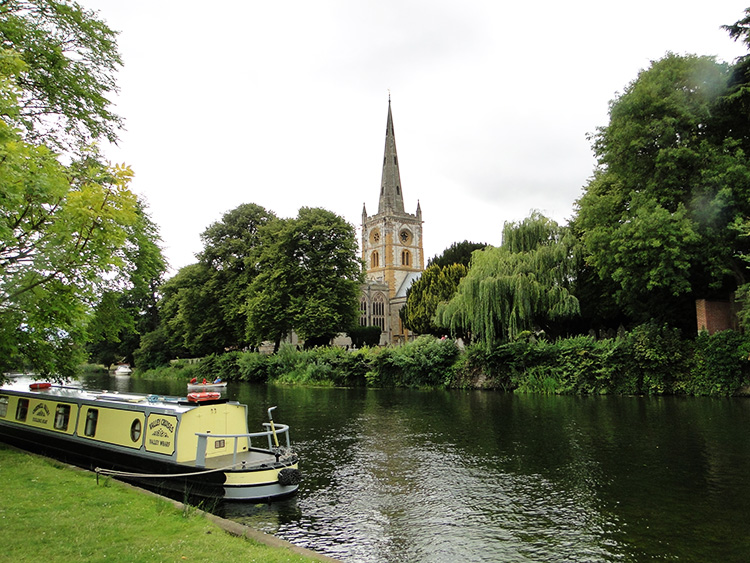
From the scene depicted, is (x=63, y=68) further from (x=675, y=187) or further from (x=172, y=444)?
(x=675, y=187)

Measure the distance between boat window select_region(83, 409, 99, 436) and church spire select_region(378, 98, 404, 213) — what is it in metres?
82.7

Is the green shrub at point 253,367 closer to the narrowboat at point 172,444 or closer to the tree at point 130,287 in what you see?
the tree at point 130,287

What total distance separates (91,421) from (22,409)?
4.44 m

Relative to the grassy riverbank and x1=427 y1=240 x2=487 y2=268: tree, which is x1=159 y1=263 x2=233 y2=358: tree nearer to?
x1=427 y1=240 x2=487 y2=268: tree

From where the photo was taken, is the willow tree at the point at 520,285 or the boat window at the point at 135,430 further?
the willow tree at the point at 520,285

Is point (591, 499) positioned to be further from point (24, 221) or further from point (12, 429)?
point (12, 429)

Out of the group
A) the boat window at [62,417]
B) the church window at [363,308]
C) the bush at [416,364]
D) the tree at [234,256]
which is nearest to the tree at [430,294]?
the bush at [416,364]

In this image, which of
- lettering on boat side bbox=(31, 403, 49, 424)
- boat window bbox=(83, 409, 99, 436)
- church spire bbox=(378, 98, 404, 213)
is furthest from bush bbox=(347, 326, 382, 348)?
boat window bbox=(83, 409, 99, 436)

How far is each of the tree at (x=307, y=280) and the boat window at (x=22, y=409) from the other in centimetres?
2843

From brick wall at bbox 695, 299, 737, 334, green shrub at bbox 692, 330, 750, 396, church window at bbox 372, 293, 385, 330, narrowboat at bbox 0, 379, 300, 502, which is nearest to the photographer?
narrowboat at bbox 0, 379, 300, 502

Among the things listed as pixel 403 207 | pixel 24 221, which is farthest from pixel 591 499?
pixel 403 207

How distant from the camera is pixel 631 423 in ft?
61.0

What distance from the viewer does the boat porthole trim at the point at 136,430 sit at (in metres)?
12.4

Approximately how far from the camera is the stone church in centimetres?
8800
